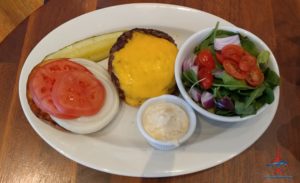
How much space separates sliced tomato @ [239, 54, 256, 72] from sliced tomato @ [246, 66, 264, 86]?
0.05 ft

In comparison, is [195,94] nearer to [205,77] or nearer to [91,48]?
[205,77]

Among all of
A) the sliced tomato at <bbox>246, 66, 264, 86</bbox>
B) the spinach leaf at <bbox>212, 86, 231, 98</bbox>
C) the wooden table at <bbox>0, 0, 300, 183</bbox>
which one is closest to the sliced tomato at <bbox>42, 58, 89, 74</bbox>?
the wooden table at <bbox>0, 0, 300, 183</bbox>

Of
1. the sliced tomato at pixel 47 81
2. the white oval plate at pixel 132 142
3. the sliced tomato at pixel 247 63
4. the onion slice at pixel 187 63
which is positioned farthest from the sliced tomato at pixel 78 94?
the sliced tomato at pixel 247 63

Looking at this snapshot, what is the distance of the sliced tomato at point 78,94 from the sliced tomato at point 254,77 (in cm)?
60

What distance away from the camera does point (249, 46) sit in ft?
4.59

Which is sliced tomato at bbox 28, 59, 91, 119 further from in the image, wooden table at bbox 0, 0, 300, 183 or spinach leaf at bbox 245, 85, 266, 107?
spinach leaf at bbox 245, 85, 266, 107

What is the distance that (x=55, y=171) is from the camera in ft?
4.64

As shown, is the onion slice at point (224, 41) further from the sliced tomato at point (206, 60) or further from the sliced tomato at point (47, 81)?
the sliced tomato at point (47, 81)

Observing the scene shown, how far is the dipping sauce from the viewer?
132 cm

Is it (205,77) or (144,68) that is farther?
(144,68)

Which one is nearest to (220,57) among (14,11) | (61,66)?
(61,66)

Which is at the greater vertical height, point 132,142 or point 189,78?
point 189,78

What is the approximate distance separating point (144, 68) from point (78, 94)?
291 mm

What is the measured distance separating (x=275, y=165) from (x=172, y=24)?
80 centimetres
